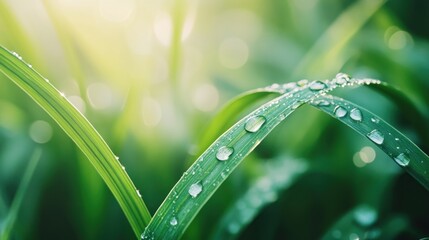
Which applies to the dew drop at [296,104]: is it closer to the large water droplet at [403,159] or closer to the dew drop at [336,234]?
the large water droplet at [403,159]

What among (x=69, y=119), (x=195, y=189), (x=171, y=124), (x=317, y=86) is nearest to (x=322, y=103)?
(x=317, y=86)

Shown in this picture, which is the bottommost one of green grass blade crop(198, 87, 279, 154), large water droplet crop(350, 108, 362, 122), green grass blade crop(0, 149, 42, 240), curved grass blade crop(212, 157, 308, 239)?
large water droplet crop(350, 108, 362, 122)

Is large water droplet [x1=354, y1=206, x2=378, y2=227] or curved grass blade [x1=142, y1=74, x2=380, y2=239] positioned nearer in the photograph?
curved grass blade [x1=142, y1=74, x2=380, y2=239]

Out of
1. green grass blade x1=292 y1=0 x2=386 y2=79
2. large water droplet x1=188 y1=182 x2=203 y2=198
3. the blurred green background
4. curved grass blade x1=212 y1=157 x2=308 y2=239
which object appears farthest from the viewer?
green grass blade x1=292 y1=0 x2=386 y2=79

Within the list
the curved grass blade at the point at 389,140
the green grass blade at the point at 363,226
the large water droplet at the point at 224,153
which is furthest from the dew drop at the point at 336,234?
the large water droplet at the point at 224,153

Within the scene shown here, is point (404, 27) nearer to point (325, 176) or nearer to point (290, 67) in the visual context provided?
point (290, 67)

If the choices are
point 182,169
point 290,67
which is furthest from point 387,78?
point 182,169

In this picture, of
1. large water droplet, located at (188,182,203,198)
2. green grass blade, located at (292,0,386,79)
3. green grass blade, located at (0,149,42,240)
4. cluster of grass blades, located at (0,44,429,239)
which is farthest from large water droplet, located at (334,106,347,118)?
green grass blade, located at (0,149,42,240)

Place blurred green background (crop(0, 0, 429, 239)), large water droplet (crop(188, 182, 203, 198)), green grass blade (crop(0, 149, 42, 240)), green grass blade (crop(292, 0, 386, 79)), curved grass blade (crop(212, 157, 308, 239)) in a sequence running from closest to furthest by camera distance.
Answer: large water droplet (crop(188, 182, 203, 198)) < green grass blade (crop(0, 149, 42, 240)) < curved grass blade (crop(212, 157, 308, 239)) < blurred green background (crop(0, 0, 429, 239)) < green grass blade (crop(292, 0, 386, 79))

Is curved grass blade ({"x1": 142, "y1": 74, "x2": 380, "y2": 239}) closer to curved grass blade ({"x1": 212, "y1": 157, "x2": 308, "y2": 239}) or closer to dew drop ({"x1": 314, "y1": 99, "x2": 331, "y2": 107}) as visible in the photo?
dew drop ({"x1": 314, "y1": 99, "x2": 331, "y2": 107})
